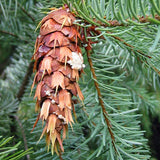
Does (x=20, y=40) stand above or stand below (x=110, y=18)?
above

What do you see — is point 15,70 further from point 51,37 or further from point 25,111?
point 51,37

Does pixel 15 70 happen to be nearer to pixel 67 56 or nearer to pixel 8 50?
pixel 8 50

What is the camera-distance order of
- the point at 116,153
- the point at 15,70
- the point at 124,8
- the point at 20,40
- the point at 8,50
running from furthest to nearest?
the point at 8,50 → the point at 15,70 → the point at 20,40 → the point at 116,153 → the point at 124,8

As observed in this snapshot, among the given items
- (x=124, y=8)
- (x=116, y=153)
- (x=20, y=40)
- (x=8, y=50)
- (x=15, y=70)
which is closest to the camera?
(x=124, y=8)

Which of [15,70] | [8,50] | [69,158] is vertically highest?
[8,50]

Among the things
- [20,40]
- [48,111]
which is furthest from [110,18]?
[20,40]

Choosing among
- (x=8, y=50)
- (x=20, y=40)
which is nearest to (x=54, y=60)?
(x=20, y=40)

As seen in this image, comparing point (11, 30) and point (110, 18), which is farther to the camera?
point (11, 30)
